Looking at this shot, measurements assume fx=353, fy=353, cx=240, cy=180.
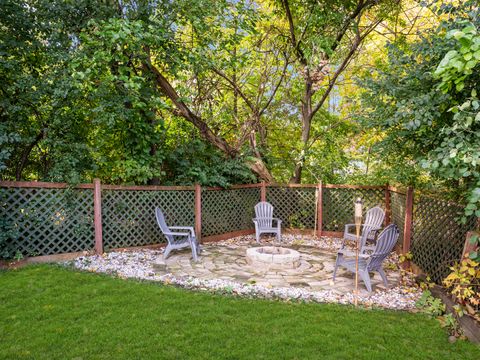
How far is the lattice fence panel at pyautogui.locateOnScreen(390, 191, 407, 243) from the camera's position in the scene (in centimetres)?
594

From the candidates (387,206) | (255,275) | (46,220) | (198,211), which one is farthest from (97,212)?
(387,206)

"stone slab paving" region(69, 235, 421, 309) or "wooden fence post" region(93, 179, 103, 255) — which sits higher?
"wooden fence post" region(93, 179, 103, 255)

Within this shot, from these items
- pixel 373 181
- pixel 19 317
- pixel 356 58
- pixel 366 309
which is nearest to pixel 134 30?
pixel 19 317

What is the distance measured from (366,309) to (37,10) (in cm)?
635

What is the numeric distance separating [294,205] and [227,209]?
5.38ft

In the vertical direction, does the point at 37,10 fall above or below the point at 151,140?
above

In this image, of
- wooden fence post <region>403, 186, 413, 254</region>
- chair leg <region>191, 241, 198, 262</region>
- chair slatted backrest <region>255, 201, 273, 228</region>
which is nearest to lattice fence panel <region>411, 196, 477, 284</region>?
wooden fence post <region>403, 186, 413, 254</region>

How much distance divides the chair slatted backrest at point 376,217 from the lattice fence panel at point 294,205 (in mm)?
1825

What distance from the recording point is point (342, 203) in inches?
305

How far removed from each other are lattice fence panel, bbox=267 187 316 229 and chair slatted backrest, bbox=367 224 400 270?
3.71 meters

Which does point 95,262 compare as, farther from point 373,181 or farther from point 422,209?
point 373,181

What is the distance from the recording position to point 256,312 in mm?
3480

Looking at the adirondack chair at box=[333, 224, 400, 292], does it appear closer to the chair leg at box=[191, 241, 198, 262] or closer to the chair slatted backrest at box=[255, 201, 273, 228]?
the chair leg at box=[191, 241, 198, 262]

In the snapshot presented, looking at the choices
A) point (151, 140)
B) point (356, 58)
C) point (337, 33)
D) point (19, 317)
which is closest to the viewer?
point (19, 317)
